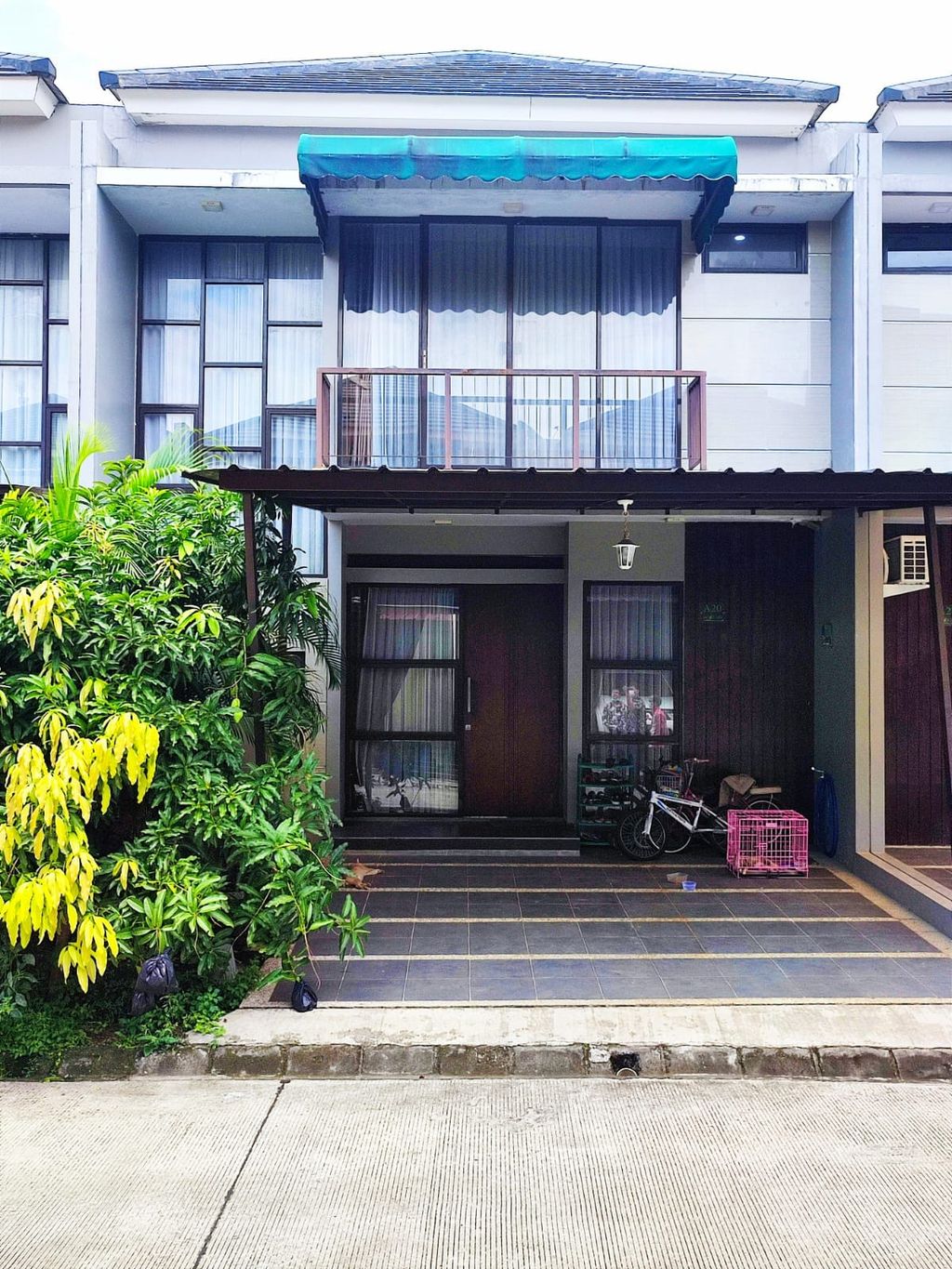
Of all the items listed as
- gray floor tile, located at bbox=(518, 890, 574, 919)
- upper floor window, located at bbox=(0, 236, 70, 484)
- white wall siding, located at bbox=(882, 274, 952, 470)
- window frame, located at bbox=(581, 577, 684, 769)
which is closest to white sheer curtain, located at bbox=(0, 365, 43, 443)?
upper floor window, located at bbox=(0, 236, 70, 484)

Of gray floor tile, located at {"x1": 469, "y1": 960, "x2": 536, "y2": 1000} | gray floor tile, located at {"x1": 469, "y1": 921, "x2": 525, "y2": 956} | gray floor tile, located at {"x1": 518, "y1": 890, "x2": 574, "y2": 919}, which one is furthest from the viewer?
gray floor tile, located at {"x1": 518, "y1": 890, "x2": 574, "y2": 919}

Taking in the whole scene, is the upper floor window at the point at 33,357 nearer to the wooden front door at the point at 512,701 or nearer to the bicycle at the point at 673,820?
the wooden front door at the point at 512,701

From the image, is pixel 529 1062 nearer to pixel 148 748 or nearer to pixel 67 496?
pixel 148 748

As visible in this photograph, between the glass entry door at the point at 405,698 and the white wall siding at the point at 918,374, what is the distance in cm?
507

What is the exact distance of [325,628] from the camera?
6902mm

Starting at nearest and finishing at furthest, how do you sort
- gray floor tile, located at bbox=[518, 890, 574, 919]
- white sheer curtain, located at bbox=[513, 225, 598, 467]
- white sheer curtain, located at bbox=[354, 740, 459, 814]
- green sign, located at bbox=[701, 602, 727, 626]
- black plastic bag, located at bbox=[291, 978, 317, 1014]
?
black plastic bag, located at bbox=[291, 978, 317, 1014] < gray floor tile, located at bbox=[518, 890, 574, 919] < white sheer curtain, located at bbox=[513, 225, 598, 467] < green sign, located at bbox=[701, 602, 727, 626] < white sheer curtain, located at bbox=[354, 740, 459, 814]

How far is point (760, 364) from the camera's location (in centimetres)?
1000

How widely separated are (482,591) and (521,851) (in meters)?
2.94

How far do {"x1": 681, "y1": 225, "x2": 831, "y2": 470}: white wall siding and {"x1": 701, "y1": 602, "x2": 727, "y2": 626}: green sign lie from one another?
4.81 ft

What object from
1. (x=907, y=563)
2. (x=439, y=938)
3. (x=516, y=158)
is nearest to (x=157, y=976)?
(x=439, y=938)

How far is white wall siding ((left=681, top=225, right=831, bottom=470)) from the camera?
32.8 ft

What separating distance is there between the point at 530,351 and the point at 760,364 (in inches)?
95.0

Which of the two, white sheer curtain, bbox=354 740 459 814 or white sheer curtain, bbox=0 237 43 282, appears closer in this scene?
white sheer curtain, bbox=0 237 43 282

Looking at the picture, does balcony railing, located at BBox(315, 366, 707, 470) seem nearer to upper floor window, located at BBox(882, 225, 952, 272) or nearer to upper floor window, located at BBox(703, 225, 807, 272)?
upper floor window, located at BBox(703, 225, 807, 272)
